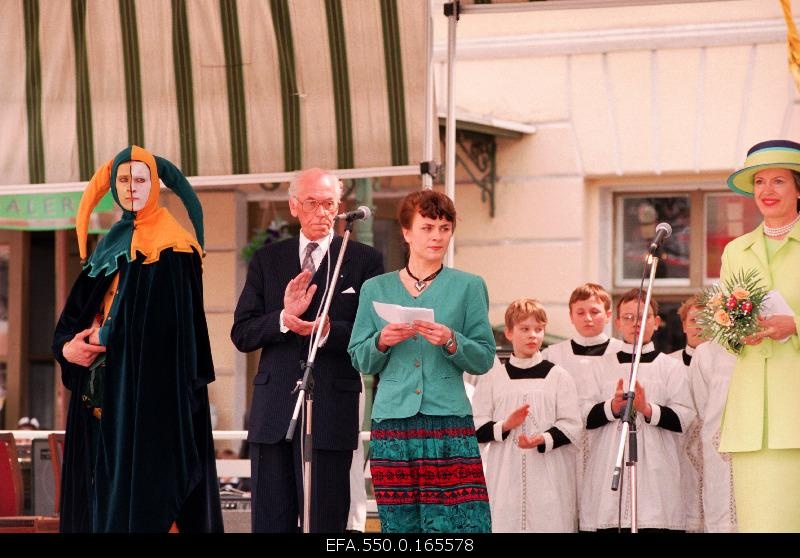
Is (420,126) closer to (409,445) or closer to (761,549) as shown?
(409,445)

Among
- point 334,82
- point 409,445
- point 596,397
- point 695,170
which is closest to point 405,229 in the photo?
point 409,445

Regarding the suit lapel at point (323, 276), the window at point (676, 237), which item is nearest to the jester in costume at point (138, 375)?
the suit lapel at point (323, 276)

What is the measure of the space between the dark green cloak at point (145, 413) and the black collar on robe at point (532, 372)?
1.50m

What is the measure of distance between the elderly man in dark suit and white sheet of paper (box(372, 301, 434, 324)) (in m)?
0.67

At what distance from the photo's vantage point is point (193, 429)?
18.4 feet

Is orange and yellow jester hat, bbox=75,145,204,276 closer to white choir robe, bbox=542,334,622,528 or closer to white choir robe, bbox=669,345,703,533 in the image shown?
white choir robe, bbox=542,334,622,528

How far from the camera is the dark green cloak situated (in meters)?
5.43

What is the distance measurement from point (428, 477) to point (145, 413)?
128 cm

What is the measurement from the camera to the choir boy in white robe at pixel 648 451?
6289 mm

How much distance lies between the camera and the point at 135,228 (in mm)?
5652

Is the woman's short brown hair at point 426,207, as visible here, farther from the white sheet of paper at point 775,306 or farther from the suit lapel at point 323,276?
the white sheet of paper at point 775,306

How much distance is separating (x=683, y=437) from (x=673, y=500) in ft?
1.12

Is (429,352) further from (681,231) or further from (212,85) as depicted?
(681,231)

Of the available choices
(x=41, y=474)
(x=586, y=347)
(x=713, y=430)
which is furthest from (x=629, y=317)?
(x=41, y=474)
